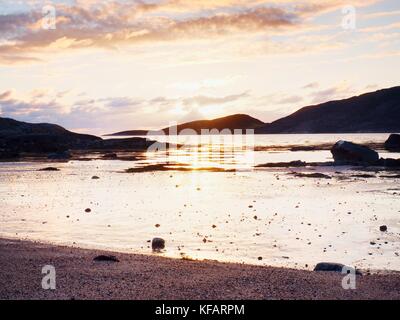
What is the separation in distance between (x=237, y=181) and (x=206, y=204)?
14.3 m

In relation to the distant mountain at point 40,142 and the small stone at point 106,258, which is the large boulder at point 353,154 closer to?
the small stone at point 106,258

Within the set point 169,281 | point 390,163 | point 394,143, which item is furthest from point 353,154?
point 169,281

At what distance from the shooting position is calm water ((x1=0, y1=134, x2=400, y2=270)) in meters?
17.5

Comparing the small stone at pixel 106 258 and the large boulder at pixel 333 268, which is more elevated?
the small stone at pixel 106 258

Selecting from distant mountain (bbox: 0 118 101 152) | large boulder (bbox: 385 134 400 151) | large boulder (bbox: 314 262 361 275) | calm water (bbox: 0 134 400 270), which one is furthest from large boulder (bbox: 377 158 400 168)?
distant mountain (bbox: 0 118 101 152)

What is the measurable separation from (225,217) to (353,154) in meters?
40.8

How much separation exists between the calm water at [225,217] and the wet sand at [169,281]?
6.08 ft

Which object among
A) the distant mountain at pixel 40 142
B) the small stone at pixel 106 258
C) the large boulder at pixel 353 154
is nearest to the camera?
the small stone at pixel 106 258

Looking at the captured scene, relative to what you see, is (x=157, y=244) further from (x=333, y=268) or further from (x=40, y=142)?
(x=40, y=142)

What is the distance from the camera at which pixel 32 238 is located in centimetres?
1970

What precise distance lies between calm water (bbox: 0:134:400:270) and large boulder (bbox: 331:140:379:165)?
17599mm

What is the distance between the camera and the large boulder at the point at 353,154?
195ft

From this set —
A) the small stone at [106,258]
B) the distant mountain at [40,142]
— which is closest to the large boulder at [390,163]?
the small stone at [106,258]
